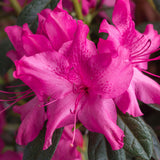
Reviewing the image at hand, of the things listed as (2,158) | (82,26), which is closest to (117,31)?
(82,26)

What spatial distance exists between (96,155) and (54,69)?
0.34 meters

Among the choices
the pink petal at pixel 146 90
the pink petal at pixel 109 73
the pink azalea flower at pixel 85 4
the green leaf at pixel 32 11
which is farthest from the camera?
the pink azalea flower at pixel 85 4

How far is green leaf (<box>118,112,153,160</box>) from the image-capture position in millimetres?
686

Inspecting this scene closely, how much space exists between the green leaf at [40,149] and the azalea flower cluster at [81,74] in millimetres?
52

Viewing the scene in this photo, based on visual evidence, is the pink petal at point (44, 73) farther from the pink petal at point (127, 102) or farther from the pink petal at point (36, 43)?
the pink petal at point (127, 102)

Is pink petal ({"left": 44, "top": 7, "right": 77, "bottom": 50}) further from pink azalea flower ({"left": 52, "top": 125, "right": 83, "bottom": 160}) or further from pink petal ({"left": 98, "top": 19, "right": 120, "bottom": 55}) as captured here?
pink azalea flower ({"left": 52, "top": 125, "right": 83, "bottom": 160})

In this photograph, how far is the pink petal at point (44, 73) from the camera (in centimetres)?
54

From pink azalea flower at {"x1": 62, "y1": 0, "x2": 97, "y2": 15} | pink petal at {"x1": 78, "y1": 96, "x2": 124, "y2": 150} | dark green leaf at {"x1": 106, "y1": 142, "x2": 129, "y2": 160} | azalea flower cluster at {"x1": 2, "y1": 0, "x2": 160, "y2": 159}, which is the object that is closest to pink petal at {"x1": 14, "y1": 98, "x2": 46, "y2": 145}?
azalea flower cluster at {"x1": 2, "y1": 0, "x2": 160, "y2": 159}

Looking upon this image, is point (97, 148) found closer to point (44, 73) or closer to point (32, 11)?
point (44, 73)

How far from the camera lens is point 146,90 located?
662mm

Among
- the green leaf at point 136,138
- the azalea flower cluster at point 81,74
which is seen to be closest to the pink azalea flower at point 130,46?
the azalea flower cluster at point 81,74

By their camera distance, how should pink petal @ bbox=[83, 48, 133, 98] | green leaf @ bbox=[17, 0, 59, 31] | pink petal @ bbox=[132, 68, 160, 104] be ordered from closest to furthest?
1. pink petal @ bbox=[83, 48, 133, 98]
2. pink petal @ bbox=[132, 68, 160, 104]
3. green leaf @ bbox=[17, 0, 59, 31]

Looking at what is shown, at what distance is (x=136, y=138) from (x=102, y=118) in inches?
7.8

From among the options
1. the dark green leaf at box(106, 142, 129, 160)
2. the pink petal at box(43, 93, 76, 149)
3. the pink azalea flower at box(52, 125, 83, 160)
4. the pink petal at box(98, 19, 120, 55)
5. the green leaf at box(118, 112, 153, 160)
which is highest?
the pink petal at box(98, 19, 120, 55)
